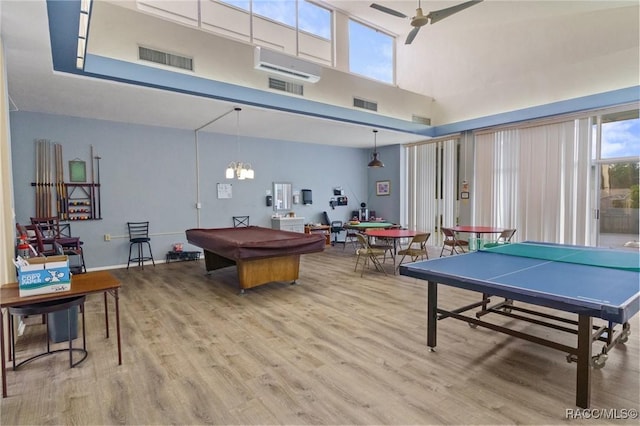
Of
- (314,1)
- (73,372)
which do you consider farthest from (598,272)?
(314,1)

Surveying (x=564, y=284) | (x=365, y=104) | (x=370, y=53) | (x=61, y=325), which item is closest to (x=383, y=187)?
(x=365, y=104)

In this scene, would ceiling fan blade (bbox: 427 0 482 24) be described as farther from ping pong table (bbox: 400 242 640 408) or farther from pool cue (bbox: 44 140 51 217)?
pool cue (bbox: 44 140 51 217)

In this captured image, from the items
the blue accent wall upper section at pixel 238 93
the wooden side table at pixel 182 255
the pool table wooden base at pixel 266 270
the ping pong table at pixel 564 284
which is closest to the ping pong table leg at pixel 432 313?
the ping pong table at pixel 564 284

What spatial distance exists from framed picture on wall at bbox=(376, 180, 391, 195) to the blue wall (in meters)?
2.11

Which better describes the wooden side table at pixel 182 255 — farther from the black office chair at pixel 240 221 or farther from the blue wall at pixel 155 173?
the black office chair at pixel 240 221

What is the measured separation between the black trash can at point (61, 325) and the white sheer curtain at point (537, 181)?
767 cm

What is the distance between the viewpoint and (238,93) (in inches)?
214

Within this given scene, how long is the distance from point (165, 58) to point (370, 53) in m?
4.97

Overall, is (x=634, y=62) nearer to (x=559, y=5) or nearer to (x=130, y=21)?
(x=559, y=5)

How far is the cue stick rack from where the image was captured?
5.77 metres

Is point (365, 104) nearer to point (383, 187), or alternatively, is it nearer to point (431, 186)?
point (431, 186)

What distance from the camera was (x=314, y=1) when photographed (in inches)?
280

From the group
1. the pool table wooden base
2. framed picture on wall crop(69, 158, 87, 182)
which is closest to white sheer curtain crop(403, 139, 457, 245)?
the pool table wooden base

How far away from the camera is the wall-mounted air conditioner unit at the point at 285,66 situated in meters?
5.37
